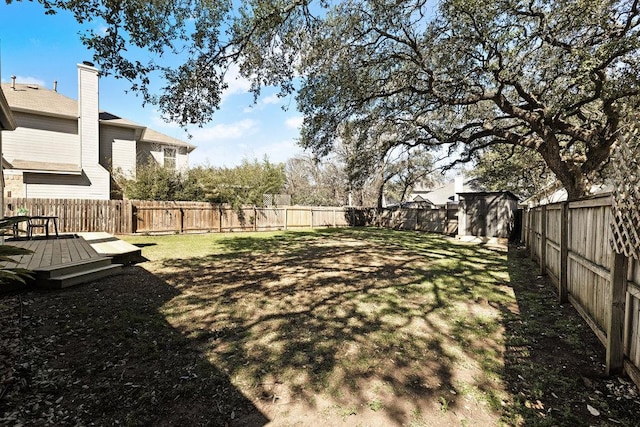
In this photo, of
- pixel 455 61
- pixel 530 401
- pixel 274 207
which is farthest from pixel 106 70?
pixel 274 207

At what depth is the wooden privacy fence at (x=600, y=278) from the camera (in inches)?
92.2

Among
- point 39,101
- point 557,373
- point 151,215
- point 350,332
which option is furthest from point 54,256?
point 39,101

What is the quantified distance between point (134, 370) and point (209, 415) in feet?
3.17

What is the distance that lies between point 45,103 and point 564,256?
20.7m

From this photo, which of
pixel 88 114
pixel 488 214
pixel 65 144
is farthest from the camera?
pixel 88 114

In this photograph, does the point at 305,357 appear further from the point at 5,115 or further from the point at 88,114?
the point at 88,114

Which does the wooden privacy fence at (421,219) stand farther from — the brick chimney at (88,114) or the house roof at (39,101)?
the house roof at (39,101)

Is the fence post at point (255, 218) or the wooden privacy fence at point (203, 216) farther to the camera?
the fence post at point (255, 218)

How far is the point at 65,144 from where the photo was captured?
14727mm

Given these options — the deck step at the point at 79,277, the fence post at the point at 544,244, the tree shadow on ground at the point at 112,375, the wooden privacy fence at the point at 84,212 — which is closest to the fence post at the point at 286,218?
the wooden privacy fence at the point at 84,212

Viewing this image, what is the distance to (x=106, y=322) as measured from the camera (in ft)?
11.1

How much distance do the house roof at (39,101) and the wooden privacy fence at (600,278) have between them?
763 inches

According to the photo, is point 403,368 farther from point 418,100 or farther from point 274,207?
point 274,207

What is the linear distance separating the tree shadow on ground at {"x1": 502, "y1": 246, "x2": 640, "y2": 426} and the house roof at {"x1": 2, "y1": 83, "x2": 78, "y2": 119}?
19205 mm
